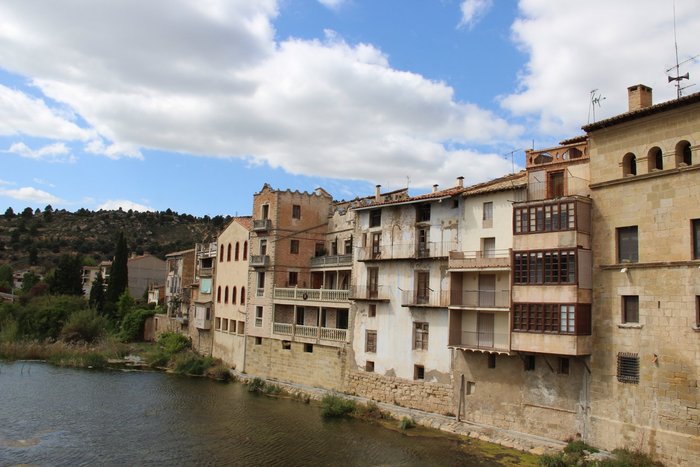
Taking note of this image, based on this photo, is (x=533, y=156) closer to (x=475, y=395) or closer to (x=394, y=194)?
(x=475, y=395)

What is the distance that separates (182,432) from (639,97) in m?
25.6

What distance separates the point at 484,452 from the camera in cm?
2494

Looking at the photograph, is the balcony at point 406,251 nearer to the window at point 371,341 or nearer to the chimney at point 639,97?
the window at point 371,341

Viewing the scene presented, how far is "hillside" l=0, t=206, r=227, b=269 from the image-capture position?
122312mm

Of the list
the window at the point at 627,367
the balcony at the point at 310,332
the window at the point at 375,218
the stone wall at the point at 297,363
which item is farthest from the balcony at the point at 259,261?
the window at the point at 627,367

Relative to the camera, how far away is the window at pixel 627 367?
74.9 ft

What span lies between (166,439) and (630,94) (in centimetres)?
2559

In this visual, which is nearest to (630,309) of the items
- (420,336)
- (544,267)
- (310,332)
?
(544,267)

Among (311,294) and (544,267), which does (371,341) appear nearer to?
(311,294)

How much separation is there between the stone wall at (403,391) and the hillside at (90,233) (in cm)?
8492

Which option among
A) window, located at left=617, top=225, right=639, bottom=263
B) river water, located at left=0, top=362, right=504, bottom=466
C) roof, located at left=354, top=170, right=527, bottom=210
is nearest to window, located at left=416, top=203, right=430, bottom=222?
roof, located at left=354, top=170, right=527, bottom=210

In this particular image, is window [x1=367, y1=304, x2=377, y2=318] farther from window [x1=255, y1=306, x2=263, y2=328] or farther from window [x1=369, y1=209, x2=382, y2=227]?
window [x1=255, y1=306, x2=263, y2=328]

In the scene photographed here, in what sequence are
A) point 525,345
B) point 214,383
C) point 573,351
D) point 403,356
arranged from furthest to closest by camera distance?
point 214,383
point 403,356
point 525,345
point 573,351

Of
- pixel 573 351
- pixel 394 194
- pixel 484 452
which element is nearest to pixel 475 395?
pixel 484 452
